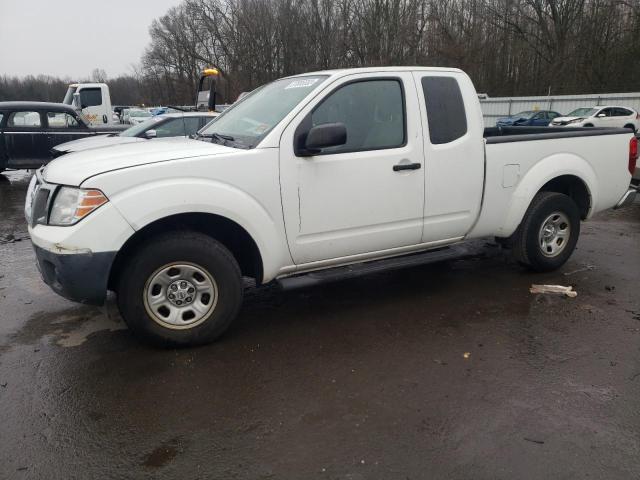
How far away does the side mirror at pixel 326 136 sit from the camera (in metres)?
3.52

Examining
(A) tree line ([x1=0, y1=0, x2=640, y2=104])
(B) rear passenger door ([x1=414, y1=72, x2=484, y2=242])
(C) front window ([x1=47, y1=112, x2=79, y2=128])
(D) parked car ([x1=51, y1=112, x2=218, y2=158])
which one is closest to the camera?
(B) rear passenger door ([x1=414, y1=72, x2=484, y2=242])

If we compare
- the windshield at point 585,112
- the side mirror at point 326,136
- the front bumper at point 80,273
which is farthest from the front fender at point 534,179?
the windshield at point 585,112

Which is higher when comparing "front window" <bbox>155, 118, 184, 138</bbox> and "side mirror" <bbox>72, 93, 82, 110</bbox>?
"side mirror" <bbox>72, 93, 82, 110</bbox>

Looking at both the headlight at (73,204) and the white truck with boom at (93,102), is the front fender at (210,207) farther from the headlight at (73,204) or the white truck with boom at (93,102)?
the white truck with boom at (93,102)

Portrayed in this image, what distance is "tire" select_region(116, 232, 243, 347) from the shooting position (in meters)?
3.40

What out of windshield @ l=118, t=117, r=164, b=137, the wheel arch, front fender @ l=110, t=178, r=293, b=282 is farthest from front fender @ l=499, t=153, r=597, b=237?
windshield @ l=118, t=117, r=164, b=137

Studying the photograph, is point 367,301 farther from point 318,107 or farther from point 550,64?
point 550,64

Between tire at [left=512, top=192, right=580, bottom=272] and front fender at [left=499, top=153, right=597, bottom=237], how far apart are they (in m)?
0.15

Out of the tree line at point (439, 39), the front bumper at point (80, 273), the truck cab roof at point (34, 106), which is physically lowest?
the front bumper at point (80, 273)

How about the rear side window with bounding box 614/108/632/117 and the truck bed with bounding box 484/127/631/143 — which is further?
the rear side window with bounding box 614/108/632/117

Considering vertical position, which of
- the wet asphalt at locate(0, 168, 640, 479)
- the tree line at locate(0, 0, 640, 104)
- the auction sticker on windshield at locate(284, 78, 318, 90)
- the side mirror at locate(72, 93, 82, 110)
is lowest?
the wet asphalt at locate(0, 168, 640, 479)

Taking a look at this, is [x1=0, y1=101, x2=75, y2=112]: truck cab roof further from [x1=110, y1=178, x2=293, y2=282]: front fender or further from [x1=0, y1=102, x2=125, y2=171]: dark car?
[x1=110, y1=178, x2=293, y2=282]: front fender

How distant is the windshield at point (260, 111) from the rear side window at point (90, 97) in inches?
731

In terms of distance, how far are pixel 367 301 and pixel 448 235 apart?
3.03 feet
